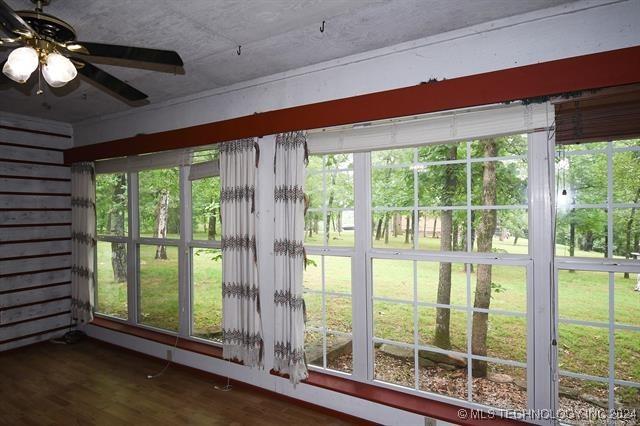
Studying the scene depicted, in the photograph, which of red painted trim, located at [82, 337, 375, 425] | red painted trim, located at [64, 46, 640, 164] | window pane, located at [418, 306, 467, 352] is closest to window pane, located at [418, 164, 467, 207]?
red painted trim, located at [64, 46, 640, 164]

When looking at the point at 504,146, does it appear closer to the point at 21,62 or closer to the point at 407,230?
the point at 407,230

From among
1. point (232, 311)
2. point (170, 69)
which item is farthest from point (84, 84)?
point (232, 311)

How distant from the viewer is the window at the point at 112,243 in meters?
4.38

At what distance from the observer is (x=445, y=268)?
3668 mm

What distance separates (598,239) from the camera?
203cm

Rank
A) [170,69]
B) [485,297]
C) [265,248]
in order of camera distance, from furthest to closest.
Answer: [485,297], [265,248], [170,69]

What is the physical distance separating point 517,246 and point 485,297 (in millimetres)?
1062

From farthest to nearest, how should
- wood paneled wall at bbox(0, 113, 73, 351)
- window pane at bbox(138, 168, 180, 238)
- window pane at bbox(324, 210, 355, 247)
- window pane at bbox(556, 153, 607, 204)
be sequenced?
wood paneled wall at bbox(0, 113, 73, 351)
window pane at bbox(138, 168, 180, 238)
window pane at bbox(324, 210, 355, 247)
window pane at bbox(556, 153, 607, 204)

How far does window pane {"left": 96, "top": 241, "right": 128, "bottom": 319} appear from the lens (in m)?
4.39

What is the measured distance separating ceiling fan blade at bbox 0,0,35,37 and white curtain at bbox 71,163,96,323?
339 centimetres

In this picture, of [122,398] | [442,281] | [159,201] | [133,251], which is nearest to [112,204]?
[133,251]

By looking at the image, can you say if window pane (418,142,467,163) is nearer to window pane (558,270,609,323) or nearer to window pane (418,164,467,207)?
window pane (418,164,467,207)

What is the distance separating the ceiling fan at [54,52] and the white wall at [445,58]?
4.45ft

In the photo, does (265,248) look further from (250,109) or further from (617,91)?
(617,91)
